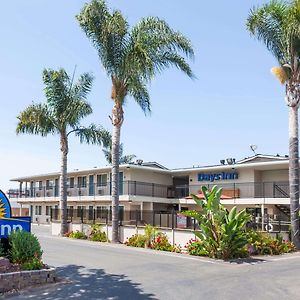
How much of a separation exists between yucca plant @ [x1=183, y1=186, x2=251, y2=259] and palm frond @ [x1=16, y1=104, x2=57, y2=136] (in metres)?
14.7

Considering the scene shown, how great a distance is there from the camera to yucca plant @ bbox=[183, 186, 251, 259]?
16.3m

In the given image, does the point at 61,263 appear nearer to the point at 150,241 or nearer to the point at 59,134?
the point at 150,241

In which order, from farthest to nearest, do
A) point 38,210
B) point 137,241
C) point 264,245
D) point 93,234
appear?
point 38,210 < point 93,234 < point 137,241 < point 264,245

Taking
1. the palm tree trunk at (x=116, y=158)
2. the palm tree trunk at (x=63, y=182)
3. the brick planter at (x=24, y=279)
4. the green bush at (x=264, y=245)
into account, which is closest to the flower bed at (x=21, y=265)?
the brick planter at (x=24, y=279)

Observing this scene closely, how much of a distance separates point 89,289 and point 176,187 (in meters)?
27.8

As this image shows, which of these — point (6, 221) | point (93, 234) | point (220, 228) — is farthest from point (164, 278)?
point (93, 234)

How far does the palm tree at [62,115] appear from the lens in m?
27.8

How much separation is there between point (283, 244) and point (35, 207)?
35.6 m

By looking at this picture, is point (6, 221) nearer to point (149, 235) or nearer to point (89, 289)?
point (89, 289)

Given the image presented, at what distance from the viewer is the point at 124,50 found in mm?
22922

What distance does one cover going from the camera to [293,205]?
20219 millimetres

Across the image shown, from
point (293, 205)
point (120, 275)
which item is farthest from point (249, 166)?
point (120, 275)

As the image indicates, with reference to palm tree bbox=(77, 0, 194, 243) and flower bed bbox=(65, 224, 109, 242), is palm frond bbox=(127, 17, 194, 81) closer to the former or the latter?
palm tree bbox=(77, 0, 194, 243)

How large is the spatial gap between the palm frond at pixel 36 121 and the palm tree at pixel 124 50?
6.63m
